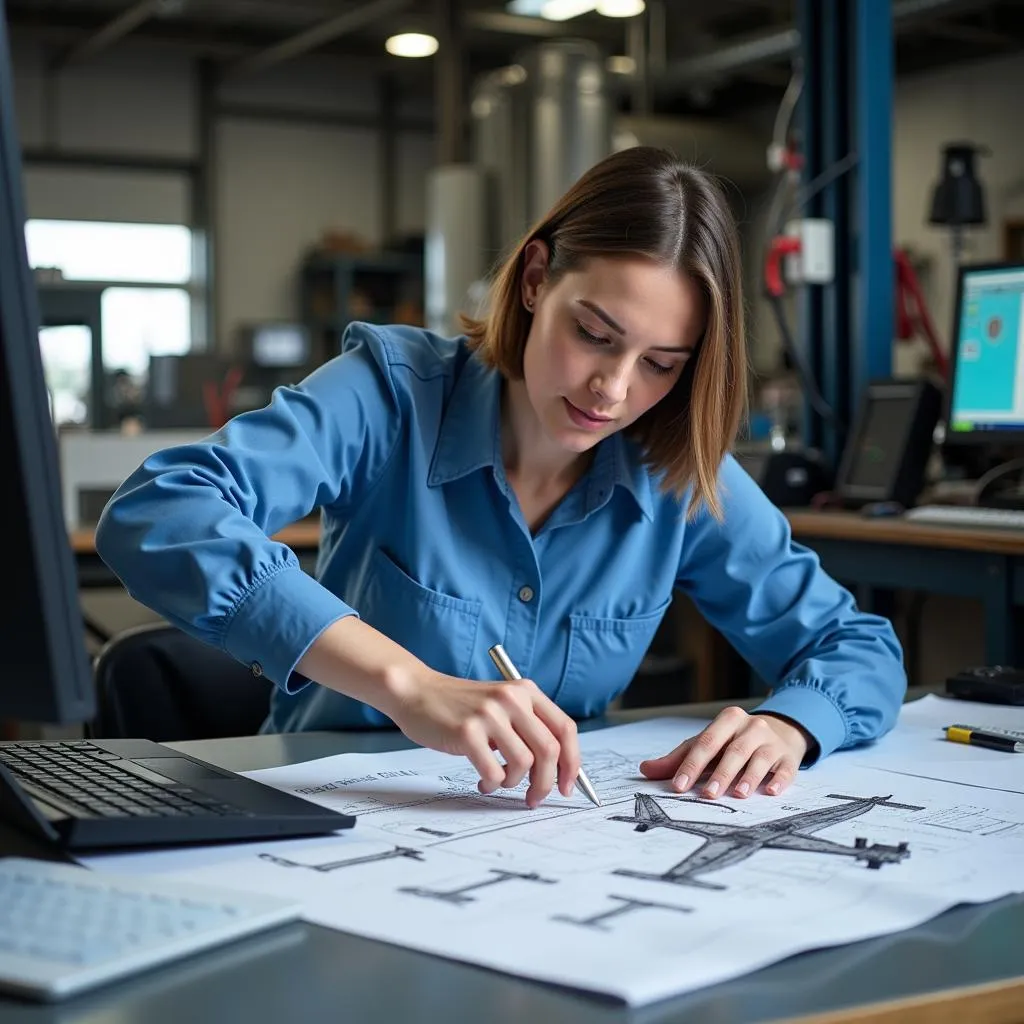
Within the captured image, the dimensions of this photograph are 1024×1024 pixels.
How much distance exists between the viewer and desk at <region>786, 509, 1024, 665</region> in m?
2.34

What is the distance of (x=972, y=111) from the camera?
28.9ft

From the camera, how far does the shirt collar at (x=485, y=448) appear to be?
1.43 m

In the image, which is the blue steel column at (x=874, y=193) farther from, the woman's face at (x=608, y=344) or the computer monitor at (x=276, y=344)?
the computer monitor at (x=276, y=344)

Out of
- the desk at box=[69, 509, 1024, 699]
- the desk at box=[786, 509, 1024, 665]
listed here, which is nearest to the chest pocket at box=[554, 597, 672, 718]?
the desk at box=[69, 509, 1024, 699]

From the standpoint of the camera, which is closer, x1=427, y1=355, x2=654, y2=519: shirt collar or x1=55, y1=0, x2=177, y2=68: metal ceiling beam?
x1=427, y1=355, x2=654, y2=519: shirt collar

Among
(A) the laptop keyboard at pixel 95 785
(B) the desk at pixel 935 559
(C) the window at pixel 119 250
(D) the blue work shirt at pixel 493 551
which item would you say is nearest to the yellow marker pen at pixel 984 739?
(D) the blue work shirt at pixel 493 551

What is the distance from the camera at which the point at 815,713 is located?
4.00 feet

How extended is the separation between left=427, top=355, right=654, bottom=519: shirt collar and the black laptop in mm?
477

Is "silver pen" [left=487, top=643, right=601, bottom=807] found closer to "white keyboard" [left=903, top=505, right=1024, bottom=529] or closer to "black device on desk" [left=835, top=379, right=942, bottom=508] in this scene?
"white keyboard" [left=903, top=505, right=1024, bottom=529]

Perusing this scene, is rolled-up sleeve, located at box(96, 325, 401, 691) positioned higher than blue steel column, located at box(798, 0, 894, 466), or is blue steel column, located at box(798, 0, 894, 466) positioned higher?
blue steel column, located at box(798, 0, 894, 466)

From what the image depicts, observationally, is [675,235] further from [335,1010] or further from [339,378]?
[335,1010]

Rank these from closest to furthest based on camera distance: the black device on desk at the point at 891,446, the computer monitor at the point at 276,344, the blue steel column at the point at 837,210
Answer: the black device on desk at the point at 891,446 → the blue steel column at the point at 837,210 → the computer monitor at the point at 276,344

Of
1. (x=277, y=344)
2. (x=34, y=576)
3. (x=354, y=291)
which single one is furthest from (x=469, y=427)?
(x=354, y=291)

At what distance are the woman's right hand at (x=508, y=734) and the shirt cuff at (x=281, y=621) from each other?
12 centimetres
